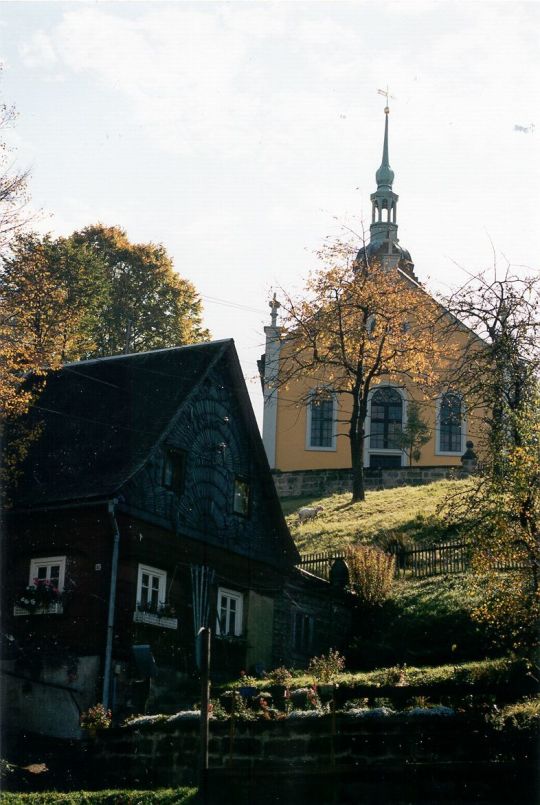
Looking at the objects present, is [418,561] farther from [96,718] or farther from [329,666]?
[96,718]

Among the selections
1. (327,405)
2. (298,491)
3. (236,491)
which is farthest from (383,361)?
(236,491)

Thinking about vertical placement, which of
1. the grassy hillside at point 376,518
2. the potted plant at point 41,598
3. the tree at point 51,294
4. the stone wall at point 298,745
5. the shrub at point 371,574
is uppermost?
the tree at point 51,294

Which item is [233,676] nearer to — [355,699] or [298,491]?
[355,699]

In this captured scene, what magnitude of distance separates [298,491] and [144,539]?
903 inches

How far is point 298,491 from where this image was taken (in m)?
49.7

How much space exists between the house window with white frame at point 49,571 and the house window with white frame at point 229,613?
4.25m

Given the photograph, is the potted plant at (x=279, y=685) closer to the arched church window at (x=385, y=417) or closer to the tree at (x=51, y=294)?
the tree at (x=51, y=294)

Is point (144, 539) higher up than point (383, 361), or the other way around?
point (383, 361)

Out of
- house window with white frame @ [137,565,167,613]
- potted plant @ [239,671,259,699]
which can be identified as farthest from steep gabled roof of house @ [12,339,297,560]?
potted plant @ [239,671,259,699]

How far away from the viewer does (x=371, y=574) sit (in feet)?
105

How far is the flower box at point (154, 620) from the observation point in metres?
26.2

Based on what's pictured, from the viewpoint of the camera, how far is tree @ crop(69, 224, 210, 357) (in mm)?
56375

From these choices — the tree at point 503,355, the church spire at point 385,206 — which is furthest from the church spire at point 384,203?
the tree at point 503,355

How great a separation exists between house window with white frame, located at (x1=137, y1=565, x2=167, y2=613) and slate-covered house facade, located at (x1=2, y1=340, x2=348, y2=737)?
1.4 inches
